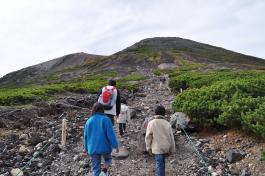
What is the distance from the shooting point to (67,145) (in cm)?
1504

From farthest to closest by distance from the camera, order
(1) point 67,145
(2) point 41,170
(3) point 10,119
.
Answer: (3) point 10,119 < (1) point 67,145 < (2) point 41,170

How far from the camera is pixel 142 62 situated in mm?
71312

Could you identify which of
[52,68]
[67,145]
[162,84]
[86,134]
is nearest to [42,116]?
[67,145]

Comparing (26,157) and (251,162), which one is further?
(26,157)

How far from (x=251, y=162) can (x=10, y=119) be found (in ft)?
38.1

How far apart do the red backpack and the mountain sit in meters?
41.3

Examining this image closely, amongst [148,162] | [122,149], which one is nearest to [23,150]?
[122,149]

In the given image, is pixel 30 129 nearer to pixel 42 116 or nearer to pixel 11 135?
pixel 11 135

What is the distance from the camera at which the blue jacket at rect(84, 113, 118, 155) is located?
9.73 meters

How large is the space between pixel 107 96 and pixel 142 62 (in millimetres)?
58589

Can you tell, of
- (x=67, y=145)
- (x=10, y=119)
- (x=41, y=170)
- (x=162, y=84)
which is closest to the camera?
(x=41, y=170)

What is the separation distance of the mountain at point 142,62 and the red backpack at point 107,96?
41.3 metres

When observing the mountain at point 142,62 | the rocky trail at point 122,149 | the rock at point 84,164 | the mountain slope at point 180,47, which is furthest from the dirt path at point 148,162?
the mountain slope at point 180,47

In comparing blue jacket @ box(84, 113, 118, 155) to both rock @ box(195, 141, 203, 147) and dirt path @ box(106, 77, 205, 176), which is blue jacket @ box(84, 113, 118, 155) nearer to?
dirt path @ box(106, 77, 205, 176)
